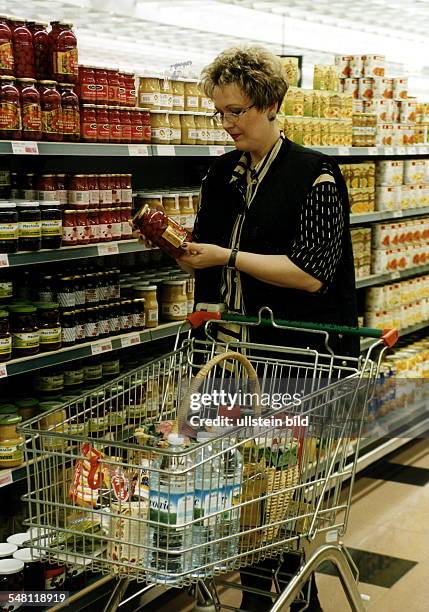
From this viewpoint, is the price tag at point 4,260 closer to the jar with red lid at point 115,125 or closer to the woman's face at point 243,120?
the jar with red lid at point 115,125

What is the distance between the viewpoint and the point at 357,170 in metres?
4.72

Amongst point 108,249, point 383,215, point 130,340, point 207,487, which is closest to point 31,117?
point 108,249

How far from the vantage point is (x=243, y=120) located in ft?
8.00

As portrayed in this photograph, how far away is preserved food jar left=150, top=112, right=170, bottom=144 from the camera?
337cm

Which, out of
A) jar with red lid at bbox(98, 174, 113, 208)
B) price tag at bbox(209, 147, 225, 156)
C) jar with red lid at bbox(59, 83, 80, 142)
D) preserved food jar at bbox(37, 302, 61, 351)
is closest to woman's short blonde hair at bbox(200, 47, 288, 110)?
jar with red lid at bbox(59, 83, 80, 142)

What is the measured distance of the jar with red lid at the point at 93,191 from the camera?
10.3 ft

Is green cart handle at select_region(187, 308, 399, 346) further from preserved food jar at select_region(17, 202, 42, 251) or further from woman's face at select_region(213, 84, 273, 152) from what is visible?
preserved food jar at select_region(17, 202, 42, 251)

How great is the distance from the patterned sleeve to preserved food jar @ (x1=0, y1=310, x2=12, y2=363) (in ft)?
3.10

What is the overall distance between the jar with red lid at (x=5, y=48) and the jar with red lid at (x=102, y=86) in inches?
15.4

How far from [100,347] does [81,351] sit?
0.31ft

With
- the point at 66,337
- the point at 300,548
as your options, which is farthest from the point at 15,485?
the point at 300,548

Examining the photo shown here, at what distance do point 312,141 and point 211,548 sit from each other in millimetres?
2764

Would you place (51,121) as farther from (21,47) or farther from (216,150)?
(216,150)

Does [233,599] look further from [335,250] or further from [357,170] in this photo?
[357,170]
